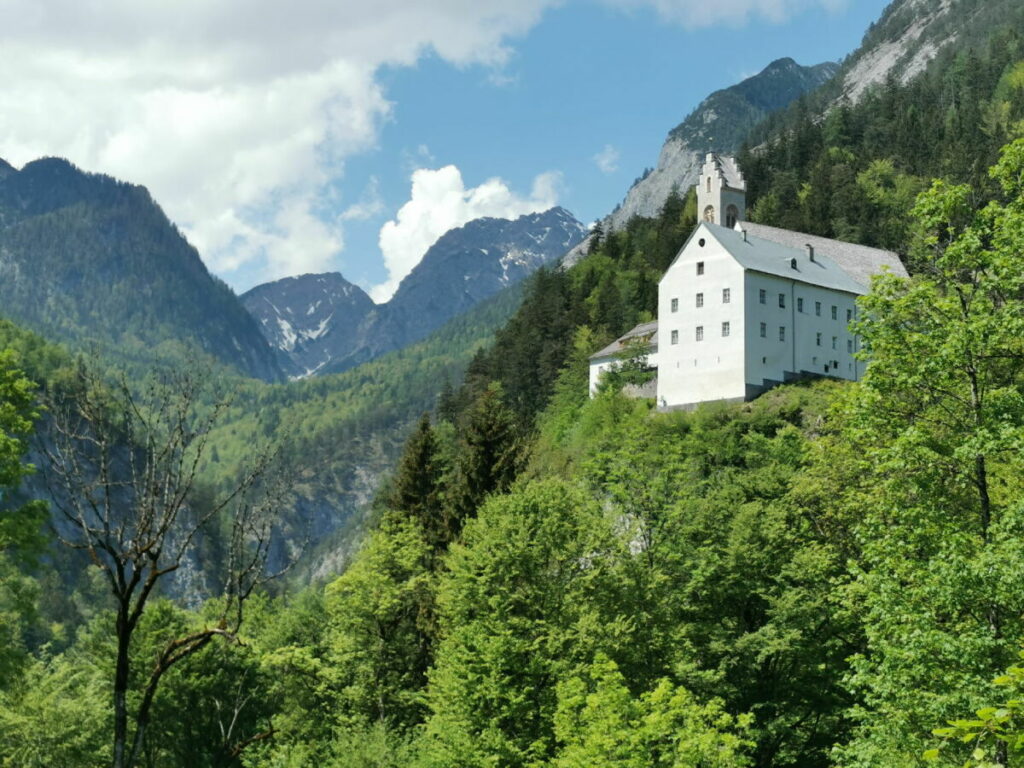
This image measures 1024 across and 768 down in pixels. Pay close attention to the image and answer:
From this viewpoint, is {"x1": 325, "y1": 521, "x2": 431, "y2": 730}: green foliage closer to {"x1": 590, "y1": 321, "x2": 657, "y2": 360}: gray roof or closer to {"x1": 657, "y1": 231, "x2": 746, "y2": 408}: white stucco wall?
{"x1": 657, "y1": 231, "x2": 746, "y2": 408}: white stucco wall

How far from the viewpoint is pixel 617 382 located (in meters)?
79.8

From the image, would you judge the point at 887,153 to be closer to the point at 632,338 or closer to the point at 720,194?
the point at 720,194

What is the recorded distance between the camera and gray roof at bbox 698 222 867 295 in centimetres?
6938

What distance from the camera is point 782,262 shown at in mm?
72562

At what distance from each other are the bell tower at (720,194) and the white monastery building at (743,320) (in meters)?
26.8

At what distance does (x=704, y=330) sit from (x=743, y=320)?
307 cm

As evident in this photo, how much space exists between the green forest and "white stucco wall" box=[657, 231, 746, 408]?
331 cm

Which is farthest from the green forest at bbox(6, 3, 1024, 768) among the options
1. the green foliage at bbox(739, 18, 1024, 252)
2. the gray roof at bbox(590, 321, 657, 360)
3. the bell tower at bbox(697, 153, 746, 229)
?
the green foliage at bbox(739, 18, 1024, 252)

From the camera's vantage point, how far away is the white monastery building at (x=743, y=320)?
220 ft

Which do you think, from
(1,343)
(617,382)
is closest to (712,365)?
(617,382)

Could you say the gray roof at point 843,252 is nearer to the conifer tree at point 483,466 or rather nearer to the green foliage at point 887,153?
the green foliage at point 887,153

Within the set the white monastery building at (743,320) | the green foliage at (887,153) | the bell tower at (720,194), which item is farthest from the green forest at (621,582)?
the green foliage at (887,153)

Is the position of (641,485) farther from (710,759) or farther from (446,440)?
(446,440)

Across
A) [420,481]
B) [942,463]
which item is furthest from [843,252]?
[942,463]
